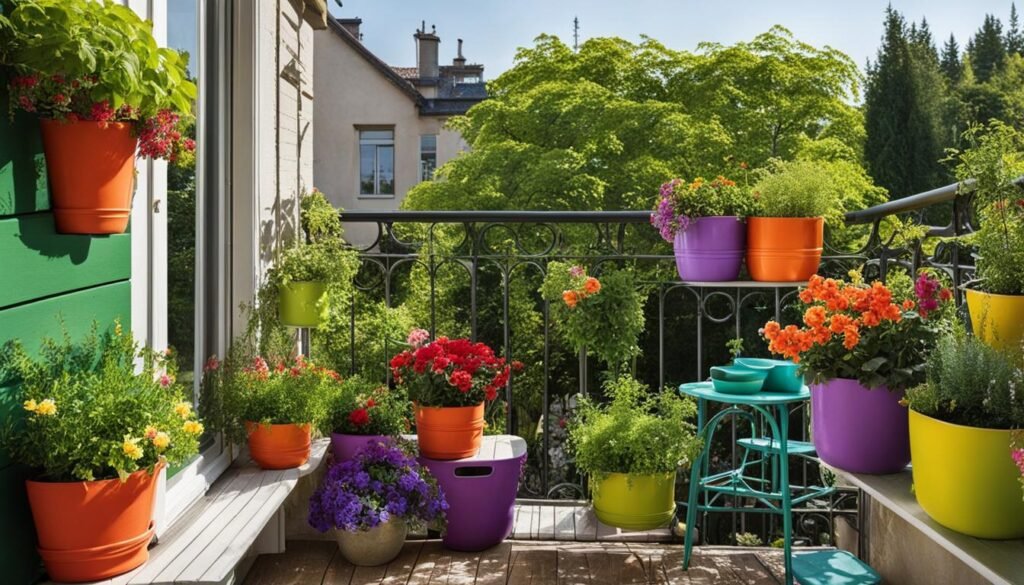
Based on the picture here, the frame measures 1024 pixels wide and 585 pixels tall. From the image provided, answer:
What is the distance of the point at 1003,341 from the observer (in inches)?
75.5

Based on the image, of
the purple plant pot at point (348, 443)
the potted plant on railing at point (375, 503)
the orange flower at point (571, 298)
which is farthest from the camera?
the orange flower at point (571, 298)

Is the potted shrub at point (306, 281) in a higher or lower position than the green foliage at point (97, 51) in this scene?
lower

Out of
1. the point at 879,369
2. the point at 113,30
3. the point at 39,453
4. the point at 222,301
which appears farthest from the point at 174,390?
the point at 879,369

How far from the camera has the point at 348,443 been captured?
3.17 metres

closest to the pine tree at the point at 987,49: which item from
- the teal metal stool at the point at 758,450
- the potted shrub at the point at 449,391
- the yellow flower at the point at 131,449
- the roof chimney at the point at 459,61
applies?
the roof chimney at the point at 459,61

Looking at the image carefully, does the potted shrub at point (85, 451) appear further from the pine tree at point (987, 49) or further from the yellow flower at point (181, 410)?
the pine tree at point (987, 49)

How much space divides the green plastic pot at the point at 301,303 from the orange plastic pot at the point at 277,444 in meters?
0.44

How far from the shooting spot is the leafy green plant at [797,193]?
302cm

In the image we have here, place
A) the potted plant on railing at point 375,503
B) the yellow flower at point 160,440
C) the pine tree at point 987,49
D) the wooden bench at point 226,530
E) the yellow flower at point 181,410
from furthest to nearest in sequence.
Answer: the pine tree at point 987,49 < the potted plant on railing at point 375,503 < the wooden bench at point 226,530 < the yellow flower at point 181,410 < the yellow flower at point 160,440

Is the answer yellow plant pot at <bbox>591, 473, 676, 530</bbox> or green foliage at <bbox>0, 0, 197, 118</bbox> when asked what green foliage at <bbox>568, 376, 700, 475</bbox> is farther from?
green foliage at <bbox>0, 0, 197, 118</bbox>

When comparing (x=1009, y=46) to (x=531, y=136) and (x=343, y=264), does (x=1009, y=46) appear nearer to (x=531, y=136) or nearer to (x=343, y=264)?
(x=531, y=136)

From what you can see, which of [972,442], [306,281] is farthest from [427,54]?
[972,442]

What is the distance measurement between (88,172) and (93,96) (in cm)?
17

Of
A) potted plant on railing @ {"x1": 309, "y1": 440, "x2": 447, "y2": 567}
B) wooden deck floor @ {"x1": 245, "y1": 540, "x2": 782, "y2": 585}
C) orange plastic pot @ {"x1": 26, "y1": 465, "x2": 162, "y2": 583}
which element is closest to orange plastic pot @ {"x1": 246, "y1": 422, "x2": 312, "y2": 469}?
→ potted plant on railing @ {"x1": 309, "y1": 440, "x2": 447, "y2": 567}
